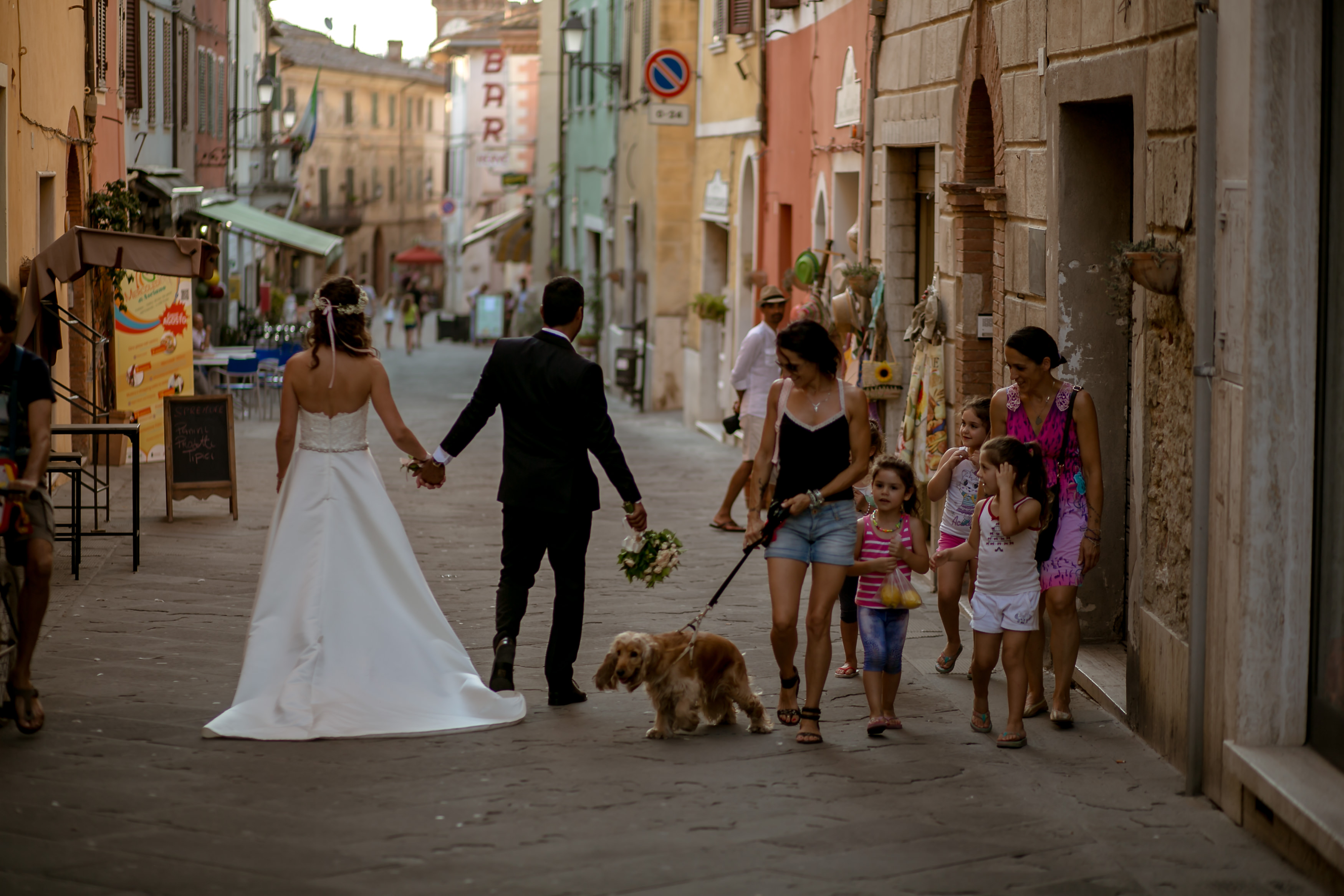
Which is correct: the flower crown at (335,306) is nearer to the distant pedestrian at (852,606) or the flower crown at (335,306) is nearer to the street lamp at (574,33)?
the distant pedestrian at (852,606)

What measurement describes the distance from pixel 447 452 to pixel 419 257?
62799 mm

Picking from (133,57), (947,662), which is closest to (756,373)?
(947,662)

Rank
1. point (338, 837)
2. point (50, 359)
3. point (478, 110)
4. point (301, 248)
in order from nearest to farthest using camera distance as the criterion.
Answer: point (338, 837) < point (50, 359) < point (301, 248) < point (478, 110)

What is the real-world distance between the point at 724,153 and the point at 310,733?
51.5 ft

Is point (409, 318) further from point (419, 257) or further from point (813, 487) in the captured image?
point (813, 487)

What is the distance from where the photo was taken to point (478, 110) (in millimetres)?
66500

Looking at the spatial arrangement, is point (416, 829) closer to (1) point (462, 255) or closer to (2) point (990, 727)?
(2) point (990, 727)

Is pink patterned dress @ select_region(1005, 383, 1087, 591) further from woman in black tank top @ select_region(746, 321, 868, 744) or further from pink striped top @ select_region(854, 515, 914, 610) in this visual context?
woman in black tank top @ select_region(746, 321, 868, 744)

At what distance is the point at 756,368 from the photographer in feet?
42.3

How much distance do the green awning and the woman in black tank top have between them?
20907 mm

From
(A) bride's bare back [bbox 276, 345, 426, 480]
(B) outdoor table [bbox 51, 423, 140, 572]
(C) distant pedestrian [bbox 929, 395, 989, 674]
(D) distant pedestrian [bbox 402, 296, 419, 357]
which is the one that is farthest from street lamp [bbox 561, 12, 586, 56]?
(A) bride's bare back [bbox 276, 345, 426, 480]

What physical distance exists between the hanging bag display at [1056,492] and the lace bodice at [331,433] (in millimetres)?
2724

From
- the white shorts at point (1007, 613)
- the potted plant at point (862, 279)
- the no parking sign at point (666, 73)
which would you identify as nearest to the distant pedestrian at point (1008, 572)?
the white shorts at point (1007, 613)

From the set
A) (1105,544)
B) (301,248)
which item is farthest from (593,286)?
(1105,544)
